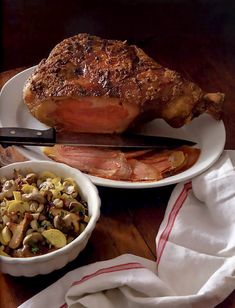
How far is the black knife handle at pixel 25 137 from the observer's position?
0.97m

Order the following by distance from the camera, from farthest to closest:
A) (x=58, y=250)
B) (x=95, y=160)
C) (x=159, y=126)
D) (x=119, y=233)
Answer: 1. (x=159, y=126)
2. (x=95, y=160)
3. (x=119, y=233)
4. (x=58, y=250)

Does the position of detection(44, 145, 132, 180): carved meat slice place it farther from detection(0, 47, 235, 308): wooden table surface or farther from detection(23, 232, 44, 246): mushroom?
detection(23, 232, 44, 246): mushroom

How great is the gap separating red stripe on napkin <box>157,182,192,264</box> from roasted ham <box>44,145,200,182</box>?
2.0 inches

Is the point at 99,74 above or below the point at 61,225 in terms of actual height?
above

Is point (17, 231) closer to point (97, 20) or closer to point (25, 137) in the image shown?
point (25, 137)

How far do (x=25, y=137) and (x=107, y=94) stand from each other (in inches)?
6.1

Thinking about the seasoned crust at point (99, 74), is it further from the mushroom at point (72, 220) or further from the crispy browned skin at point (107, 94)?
the mushroom at point (72, 220)

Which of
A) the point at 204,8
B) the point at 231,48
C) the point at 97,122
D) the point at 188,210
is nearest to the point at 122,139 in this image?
the point at 97,122

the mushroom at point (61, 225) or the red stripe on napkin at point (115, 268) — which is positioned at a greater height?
the mushroom at point (61, 225)

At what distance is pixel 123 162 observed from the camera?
3.23ft

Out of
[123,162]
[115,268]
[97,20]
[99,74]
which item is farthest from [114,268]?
[97,20]

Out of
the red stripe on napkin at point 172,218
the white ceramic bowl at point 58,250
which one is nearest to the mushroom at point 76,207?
the white ceramic bowl at point 58,250

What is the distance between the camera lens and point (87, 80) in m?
1.01

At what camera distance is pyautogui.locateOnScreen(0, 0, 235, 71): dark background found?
5.66 feet
